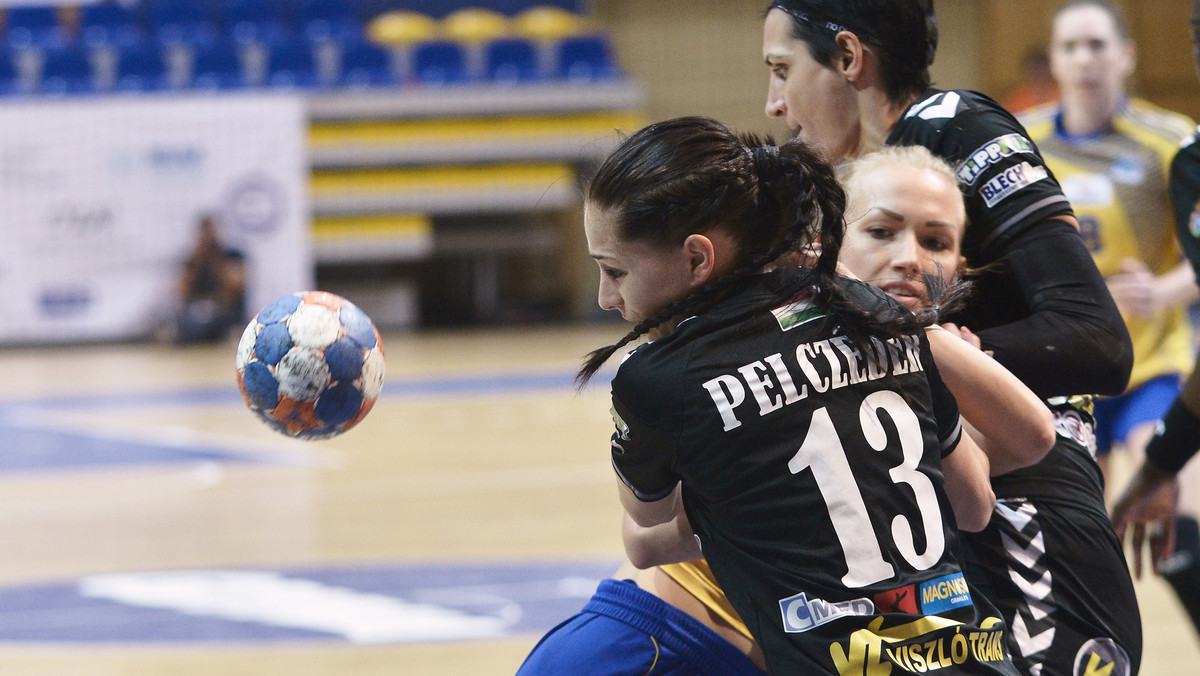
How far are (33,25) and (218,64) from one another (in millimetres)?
2650

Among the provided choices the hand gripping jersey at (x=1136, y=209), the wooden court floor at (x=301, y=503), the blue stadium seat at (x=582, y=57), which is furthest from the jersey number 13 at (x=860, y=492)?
the blue stadium seat at (x=582, y=57)

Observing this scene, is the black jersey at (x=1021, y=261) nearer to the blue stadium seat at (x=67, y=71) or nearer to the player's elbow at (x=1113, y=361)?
the player's elbow at (x=1113, y=361)

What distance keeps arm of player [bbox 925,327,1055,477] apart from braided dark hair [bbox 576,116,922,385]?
0.11 meters

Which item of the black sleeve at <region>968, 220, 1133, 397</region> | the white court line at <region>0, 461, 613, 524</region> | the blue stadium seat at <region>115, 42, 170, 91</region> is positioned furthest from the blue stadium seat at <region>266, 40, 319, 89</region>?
the black sleeve at <region>968, 220, 1133, 397</region>

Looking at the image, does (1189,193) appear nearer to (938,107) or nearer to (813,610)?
(938,107)

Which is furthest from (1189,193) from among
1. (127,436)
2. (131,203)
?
(131,203)

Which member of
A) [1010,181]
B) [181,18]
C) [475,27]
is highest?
[1010,181]

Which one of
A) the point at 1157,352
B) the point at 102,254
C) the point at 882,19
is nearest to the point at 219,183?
the point at 102,254

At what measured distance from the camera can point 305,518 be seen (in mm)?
6008

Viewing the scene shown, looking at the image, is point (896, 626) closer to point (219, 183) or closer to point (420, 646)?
point (420, 646)

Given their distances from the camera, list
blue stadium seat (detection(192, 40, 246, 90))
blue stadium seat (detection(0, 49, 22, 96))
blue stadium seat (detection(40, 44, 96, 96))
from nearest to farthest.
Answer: blue stadium seat (detection(40, 44, 96, 96))
blue stadium seat (detection(0, 49, 22, 96))
blue stadium seat (detection(192, 40, 246, 90))

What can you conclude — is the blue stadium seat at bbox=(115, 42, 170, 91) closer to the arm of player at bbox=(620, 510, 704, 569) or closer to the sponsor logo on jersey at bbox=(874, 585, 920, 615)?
the arm of player at bbox=(620, 510, 704, 569)

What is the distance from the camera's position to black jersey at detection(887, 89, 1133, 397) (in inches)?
72.9

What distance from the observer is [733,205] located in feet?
5.34
